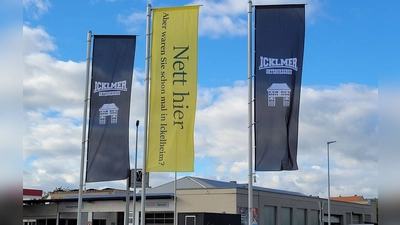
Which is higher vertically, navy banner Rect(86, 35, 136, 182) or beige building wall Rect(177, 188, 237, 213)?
navy banner Rect(86, 35, 136, 182)

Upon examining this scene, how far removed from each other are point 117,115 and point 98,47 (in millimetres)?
3047

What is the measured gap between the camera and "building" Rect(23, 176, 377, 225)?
1858 inches

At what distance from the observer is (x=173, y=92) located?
19.2 m

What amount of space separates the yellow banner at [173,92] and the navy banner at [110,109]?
4.16ft

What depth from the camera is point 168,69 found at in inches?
767

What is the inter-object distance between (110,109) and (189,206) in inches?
1125

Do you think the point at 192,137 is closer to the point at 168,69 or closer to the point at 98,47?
the point at 168,69

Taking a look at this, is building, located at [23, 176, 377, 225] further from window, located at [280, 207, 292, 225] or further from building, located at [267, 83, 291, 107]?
building, located at [267, 83, 291, 107]

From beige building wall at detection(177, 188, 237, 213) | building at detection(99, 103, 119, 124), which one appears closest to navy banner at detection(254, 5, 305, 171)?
building at detection(99, 103, 119, 124)

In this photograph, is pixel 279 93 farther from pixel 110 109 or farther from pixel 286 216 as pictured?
pixel 286 216

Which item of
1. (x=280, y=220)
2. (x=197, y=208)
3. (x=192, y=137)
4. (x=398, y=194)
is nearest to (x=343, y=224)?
(x=280, y=220)

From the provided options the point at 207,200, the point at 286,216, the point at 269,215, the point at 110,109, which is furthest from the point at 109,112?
the point at 286,216

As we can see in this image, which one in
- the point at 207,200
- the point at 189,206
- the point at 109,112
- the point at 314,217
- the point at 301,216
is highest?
the point at 109,112

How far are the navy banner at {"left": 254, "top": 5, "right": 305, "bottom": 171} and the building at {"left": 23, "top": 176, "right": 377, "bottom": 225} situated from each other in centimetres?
2736
